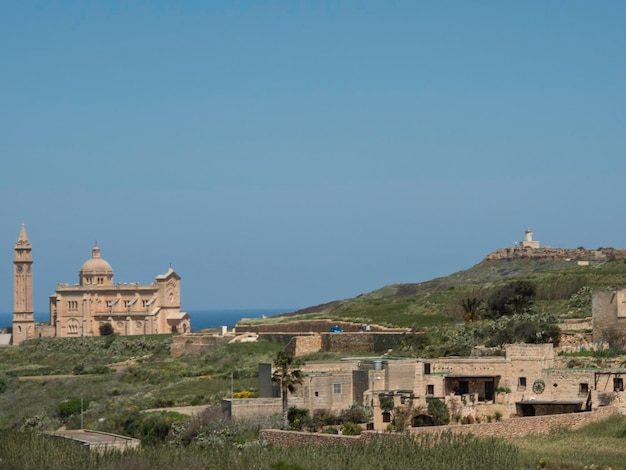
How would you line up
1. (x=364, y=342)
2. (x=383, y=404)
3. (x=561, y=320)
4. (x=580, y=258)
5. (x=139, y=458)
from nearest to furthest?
(x=139, y=458), (x=383, y=404), (x=561, y=320), (x=364, y=342), (x=580, y=258)

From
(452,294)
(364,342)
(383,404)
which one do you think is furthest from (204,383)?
(452,294)

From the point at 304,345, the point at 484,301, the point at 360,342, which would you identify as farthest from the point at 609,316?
the point at 484,301

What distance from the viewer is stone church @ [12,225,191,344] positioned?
83438mm

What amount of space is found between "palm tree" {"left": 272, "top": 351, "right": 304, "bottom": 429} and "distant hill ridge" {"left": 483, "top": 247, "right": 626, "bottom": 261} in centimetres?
4350

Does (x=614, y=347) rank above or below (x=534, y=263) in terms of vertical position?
below

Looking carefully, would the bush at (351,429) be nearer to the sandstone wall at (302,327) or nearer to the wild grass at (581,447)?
the wild grass at (581,447)

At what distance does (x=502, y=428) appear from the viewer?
40.5m

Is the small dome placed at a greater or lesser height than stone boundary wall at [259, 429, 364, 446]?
greater

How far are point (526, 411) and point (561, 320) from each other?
10.2 metres

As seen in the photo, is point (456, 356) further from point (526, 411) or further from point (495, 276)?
point (495, 276)

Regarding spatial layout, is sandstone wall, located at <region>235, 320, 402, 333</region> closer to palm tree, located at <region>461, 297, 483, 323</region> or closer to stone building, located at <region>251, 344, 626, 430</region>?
palm tree, located at <region>461, 297, 483, 323</region>

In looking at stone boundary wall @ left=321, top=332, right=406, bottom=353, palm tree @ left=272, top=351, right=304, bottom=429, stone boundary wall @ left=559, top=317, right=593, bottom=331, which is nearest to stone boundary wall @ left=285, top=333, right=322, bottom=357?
stone boundary wall @ left=321, top=332, right=406, bottom=353

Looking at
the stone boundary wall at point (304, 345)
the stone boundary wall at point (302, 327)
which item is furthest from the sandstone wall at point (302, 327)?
the stone boundary wall at point (304, 345)

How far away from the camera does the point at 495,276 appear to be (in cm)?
9269
